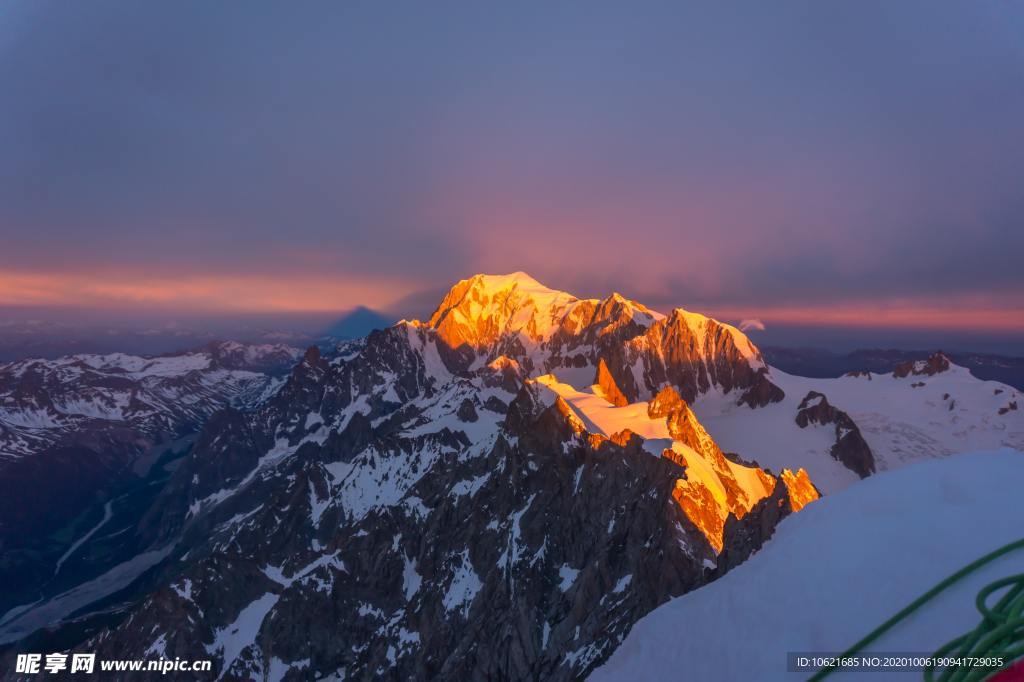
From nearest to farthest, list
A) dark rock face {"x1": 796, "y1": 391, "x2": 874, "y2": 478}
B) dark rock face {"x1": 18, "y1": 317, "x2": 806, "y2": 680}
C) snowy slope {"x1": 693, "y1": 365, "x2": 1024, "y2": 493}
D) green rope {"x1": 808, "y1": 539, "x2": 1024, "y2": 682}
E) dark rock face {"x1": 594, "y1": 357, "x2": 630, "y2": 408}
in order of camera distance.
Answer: green rope {"x1": 808, "y1": 539, "x2": 1024, "y2": 682}, dark rock face {"x1": 18, "y1": 317, "x2": 806, "y2": 680}, dark rock face {"x1": 594, "y1": 357, "x2": 630, "y2": 408}, snowy slope {"x1": 693, "y1": 365, "x2": 1024, "y2": 493}, dark rock face {"x1": 796, "y1": 391, "x2": 874, "y2": 478}

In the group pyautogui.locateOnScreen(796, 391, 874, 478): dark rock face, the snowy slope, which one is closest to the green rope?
the snowy slope

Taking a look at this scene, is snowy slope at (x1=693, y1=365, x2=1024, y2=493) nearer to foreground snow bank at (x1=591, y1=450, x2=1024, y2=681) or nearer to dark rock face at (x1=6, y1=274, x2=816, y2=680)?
dark rock face at (x1=6, y1=274, x2=816, y2=680)

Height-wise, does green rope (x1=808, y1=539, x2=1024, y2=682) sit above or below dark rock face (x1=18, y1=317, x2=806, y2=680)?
above

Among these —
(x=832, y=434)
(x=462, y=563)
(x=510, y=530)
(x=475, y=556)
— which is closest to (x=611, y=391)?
(x=510, y=530)

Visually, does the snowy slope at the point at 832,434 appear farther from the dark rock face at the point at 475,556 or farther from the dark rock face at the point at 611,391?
the dark rock face at the point at 475,556

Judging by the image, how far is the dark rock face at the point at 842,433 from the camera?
6043 inches

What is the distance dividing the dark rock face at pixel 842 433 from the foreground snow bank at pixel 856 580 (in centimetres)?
15957

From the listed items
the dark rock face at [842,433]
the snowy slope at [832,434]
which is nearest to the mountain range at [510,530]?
the dark rock face at [842,433]

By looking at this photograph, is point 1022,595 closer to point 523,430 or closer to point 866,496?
point 866,496

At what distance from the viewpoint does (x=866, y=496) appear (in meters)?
12.6

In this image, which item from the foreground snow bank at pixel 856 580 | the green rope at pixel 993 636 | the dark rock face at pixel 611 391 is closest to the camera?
the green rope at pixel 993 636

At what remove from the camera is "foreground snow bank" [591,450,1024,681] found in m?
9.22

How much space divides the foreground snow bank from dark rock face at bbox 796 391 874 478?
159569mm

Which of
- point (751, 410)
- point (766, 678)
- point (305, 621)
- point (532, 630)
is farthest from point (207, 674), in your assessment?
point (751, 410)
